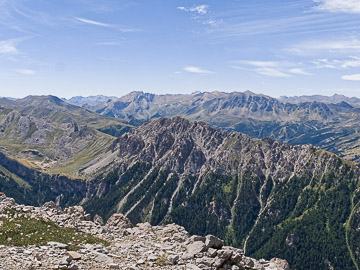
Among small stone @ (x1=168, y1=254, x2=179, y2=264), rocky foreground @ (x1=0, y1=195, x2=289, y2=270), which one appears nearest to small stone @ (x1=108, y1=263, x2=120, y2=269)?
rocky foreground @ (x1=0, y1=195, x2=289, y2=270)

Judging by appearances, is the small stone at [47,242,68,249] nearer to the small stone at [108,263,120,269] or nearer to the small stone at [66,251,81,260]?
the small stone at [66,251,81,260]

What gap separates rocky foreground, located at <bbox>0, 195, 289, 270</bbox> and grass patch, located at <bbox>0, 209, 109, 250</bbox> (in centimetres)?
112

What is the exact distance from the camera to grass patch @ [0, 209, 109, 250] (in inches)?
1588

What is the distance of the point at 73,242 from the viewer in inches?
1724

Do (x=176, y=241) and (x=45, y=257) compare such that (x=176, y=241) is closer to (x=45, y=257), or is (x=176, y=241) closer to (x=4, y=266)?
(x=45, y=257)

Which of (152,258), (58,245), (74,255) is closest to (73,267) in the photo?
(74,255)

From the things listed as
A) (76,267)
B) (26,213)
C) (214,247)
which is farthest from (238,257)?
(26,213)

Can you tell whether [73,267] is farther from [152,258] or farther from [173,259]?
[173,259]

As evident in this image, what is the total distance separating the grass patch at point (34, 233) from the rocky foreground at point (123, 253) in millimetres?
1119

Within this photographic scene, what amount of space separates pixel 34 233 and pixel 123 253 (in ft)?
45.1

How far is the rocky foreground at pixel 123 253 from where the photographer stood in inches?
1362

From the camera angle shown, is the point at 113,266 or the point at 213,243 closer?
the point at 113,266

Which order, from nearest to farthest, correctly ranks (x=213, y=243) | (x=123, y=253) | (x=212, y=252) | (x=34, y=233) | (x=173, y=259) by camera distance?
(x=173, y=259) < (x=123, y=253) < (x=212, y=252) < (x=34, y=233) < (x=213, y=243)

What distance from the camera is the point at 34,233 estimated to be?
44000mm
